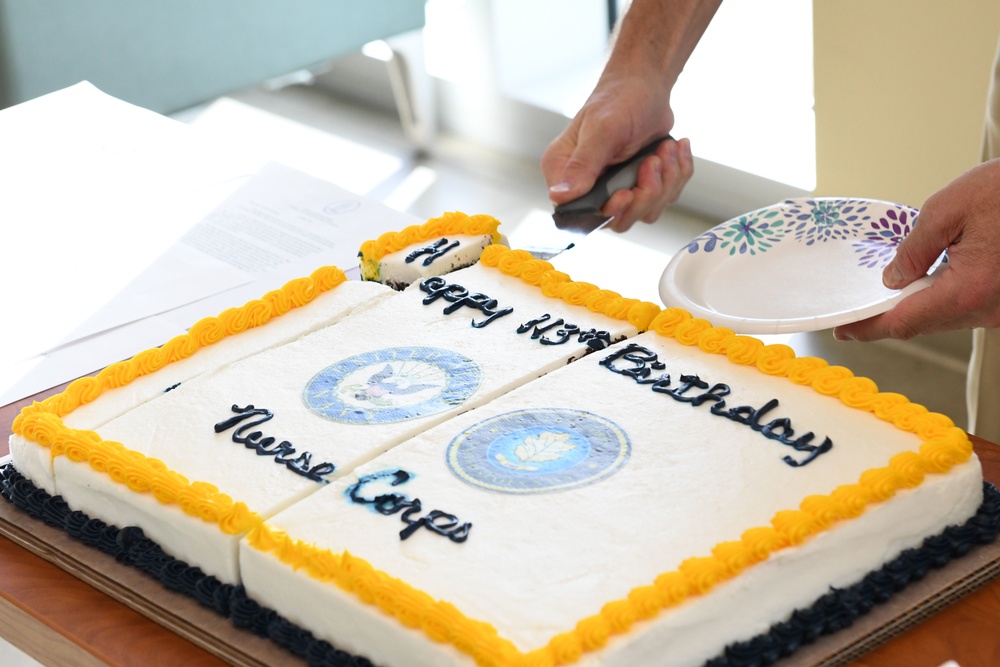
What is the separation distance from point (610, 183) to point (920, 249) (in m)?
0.52

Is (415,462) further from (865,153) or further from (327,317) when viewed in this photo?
(865,153)

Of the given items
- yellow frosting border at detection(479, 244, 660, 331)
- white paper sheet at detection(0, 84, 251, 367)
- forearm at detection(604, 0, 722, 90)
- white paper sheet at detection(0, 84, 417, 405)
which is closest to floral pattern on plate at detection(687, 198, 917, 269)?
yellow frosting border at detection(479, 244, 660, 331)

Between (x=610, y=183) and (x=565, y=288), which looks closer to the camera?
(x=565, y=288)

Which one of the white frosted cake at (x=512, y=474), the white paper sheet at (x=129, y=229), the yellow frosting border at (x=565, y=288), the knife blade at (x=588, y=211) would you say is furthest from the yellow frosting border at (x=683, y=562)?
the white paper sheet at (x=129, y=229)

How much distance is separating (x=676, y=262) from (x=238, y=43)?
6.48 feet

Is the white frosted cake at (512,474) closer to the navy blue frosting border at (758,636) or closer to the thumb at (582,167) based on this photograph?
the navy blue frosting border at (758,636)

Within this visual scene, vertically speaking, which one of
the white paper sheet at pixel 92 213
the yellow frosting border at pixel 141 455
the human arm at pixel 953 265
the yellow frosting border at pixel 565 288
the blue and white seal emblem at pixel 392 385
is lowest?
the white paper sheet at pixel 92 213

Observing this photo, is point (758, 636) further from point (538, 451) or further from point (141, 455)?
point (141, 455)

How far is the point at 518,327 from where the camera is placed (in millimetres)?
1432

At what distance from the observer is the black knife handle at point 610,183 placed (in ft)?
5.72

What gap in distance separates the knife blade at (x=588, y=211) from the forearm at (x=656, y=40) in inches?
5.8

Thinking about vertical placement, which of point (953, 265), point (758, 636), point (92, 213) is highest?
point (953, 265)

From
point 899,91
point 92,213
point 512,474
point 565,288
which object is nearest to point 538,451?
point 512,474

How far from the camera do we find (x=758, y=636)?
3.40 ft
